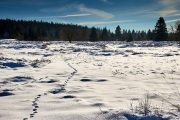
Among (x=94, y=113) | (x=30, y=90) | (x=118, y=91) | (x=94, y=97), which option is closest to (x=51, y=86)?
(x=30, y=90)

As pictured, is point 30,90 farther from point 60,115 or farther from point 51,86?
point 60,115

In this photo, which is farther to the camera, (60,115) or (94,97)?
(94,97)

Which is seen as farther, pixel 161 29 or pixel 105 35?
pixel 105 35

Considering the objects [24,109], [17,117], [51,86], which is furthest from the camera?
[51,86]

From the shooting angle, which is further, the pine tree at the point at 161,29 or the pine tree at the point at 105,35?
the pine tree at the point at 105,35

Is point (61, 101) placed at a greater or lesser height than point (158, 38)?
lesser

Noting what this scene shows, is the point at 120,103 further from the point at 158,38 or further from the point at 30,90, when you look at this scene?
the point at 158,38

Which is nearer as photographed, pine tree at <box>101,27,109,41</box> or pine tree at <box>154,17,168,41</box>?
pine tree at <box>154,17,168,41</box>

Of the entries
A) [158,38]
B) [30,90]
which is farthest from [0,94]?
[158,38]

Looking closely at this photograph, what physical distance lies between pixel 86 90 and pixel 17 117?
1.77m

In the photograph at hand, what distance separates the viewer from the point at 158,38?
3884 centimetres

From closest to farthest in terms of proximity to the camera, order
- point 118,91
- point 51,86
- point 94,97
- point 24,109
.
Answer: point 24,109 < point 94,97 < point 118,91 < point 51,86

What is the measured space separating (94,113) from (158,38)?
41.2m

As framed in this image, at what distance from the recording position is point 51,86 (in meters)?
3.97
